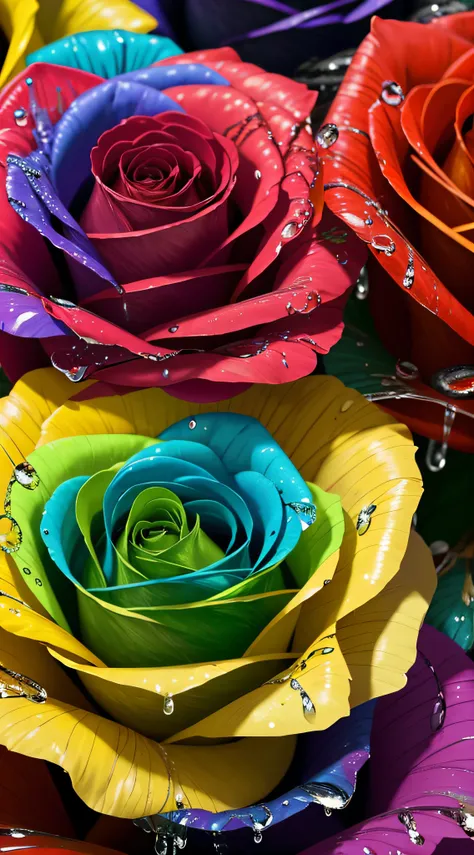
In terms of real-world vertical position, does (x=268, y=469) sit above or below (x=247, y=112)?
below

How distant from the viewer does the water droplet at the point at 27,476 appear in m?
0.40

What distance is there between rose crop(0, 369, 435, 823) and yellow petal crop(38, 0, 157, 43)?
30cm

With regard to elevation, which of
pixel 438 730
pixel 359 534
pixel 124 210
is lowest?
pixel 438 730

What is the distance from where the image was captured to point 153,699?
0.38 meters

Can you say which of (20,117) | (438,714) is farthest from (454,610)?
(20,117)

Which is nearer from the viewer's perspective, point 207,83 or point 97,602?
point 97,602

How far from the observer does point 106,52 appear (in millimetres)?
542

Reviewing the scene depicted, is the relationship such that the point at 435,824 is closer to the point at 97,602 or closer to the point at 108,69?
the point at 97,602

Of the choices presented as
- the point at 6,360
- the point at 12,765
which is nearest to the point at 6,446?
the point at 6,360

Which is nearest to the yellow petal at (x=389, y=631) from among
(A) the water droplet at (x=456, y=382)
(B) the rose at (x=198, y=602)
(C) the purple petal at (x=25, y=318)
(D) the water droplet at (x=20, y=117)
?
(B) the rose at (x=198, y=602)

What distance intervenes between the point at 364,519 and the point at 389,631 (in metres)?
0.06

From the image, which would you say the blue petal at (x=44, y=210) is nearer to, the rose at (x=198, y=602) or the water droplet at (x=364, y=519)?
the rose at (x=198, y=602)

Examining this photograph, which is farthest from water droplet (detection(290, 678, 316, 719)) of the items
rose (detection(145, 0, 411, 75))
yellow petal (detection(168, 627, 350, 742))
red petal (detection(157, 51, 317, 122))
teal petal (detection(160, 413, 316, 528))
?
rose (detection(145, 0, 411, 75))

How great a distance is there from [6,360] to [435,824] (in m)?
0.33
